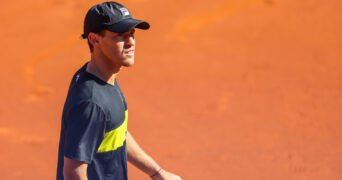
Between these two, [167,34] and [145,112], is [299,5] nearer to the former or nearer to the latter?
[167,34]

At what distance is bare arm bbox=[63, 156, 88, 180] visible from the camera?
2.24 m

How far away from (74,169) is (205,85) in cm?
450

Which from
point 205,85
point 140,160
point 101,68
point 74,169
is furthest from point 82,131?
point 205,85

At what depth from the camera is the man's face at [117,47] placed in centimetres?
241

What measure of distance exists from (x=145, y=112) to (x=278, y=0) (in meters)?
4.07

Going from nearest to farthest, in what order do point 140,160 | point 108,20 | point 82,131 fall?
point 82,131 < point 108,20 < point 140,160

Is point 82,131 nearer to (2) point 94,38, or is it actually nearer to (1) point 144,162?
(2) point 94,38

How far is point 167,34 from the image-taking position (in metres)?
7.86

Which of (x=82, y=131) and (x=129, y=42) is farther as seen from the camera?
(x=129, y=42)

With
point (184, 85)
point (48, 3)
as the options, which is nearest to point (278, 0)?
point (184, 85)

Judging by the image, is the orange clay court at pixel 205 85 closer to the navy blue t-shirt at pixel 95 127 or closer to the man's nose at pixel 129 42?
the navy blue t-shirt at pixel 95 127

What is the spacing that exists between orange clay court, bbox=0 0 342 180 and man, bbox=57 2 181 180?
253 centimetres

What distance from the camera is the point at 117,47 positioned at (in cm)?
241

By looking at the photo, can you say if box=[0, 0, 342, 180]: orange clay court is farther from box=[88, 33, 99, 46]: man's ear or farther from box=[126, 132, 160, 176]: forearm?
box=[88, 33, 99, 46]: man's ear
